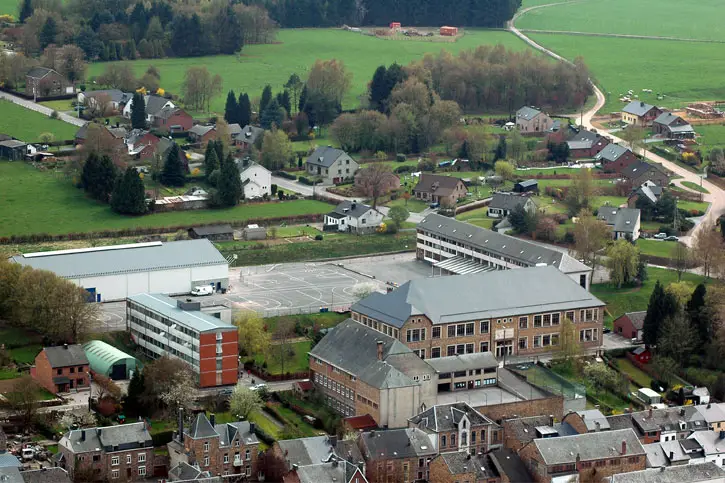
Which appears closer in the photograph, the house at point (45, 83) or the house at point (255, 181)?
the house at point (255, 181)

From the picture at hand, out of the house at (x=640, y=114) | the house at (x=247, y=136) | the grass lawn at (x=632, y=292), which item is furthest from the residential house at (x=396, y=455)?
the house at (x=640, y=114)

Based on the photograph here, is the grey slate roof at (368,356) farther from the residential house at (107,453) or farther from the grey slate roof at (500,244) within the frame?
the grey slate roof at (500,244)

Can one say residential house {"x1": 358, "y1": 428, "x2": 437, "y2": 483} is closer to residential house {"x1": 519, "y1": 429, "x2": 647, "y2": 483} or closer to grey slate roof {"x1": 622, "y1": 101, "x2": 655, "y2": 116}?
residential house {"x1": 519, "y1": 429, "x2": 647, "y2": 483}

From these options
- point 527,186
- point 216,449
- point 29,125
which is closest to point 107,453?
point 216,449

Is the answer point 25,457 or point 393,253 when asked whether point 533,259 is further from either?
point 25,457

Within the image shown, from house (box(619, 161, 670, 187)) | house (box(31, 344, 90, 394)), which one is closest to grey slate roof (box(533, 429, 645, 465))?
house (box(31, 344, 90, 394))

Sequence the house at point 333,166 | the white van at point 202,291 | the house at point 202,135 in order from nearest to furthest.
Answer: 1. the white van at point 202,291
2. the house at point 333,166
3. the house at point 202,135
